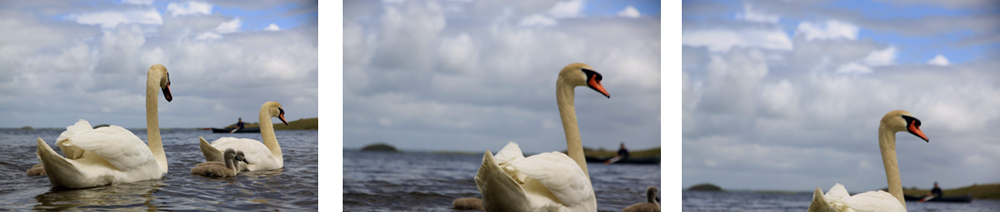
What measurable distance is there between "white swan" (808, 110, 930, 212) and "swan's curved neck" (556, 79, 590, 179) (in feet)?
4.75

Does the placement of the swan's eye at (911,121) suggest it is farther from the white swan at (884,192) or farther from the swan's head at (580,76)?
the swan's head at (580,76)

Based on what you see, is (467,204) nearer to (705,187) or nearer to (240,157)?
(240,157)

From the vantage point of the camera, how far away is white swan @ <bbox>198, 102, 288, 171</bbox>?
4536 mm

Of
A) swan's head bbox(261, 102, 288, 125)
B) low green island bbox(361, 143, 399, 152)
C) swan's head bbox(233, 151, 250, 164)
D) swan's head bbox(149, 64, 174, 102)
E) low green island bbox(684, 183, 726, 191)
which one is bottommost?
low green island bbox(684, 183, 726, 191)

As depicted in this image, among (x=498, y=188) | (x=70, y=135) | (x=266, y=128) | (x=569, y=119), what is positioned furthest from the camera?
(x=569, y=119)

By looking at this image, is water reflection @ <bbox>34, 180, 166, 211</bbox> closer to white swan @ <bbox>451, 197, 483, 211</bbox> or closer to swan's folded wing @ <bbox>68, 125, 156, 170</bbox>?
swan's folded wing @ <bbox>68, 125, 156, 170</bbox>

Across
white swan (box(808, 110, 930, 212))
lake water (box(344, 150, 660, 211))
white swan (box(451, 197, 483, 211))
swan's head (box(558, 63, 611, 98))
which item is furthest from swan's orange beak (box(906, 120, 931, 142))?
white swan (box(451, 197, 483, 211))

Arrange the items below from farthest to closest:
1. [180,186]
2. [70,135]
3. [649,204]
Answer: [649,204], [180,186], [70,135]

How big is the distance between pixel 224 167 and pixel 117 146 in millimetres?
626

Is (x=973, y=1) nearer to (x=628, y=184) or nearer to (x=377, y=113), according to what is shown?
(x=628, y=184)

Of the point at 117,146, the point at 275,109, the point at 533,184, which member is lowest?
the point at 533,184

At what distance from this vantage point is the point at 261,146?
15.4 ft

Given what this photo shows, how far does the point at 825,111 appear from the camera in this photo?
4992 mm

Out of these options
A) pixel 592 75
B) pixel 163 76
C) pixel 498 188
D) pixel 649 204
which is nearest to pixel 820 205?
pixel 649 204
